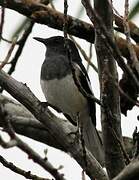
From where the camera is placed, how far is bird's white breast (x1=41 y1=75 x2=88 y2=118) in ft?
15.4

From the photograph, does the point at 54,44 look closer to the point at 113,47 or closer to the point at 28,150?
the point at 113,47

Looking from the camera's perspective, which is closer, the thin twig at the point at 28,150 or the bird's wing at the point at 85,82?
the thin twig at the point at 28,150

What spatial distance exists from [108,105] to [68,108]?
203 cm

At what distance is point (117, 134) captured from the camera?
2.89m

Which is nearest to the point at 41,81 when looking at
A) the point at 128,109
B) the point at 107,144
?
the point at 128,109

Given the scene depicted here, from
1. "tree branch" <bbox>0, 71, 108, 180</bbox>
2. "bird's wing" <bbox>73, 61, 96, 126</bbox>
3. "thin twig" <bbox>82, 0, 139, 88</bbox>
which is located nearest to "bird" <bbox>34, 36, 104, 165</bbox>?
"bird's wing" <bbox>73, 61, 96, 126</bbox>

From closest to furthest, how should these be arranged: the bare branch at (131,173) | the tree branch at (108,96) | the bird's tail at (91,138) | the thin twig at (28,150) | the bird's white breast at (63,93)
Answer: the thin twig at (28,150)
the bare branch at (131,173)
the tree branch at (108,96)
the bird's tail at (91,138)
the bird's white breast at (63,93)

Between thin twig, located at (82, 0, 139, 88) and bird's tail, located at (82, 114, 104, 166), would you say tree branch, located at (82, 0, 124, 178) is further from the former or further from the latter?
bird's tail, located at (82, 114, 104, 166)

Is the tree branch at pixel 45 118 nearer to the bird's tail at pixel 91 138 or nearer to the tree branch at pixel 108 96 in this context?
the tree branch at pixel 108 96

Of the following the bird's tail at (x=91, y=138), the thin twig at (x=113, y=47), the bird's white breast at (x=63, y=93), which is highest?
the thin twig at (x=113, y=47)

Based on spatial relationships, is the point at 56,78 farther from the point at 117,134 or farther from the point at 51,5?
the point at 117,134

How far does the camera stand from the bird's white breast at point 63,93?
470 cm

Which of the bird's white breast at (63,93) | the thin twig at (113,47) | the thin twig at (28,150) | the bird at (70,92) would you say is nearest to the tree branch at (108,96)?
the thin twig at (113,47)

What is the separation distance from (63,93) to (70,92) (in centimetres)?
6
